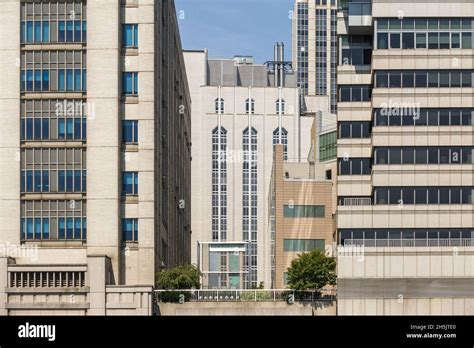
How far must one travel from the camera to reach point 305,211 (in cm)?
11544

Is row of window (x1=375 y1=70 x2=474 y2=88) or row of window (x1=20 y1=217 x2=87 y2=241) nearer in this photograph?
row of window (x1=20 y1=217 x2=87 y2=241)

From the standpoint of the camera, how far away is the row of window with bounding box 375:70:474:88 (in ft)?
299

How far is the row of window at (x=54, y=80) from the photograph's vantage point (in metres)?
90.1

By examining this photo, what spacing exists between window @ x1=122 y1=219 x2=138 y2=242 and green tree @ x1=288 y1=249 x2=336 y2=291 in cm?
1343

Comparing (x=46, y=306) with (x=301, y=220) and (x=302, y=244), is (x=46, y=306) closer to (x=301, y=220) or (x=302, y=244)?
(x=302, y=244)

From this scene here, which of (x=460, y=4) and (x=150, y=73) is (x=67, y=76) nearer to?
(x=150, y=73)

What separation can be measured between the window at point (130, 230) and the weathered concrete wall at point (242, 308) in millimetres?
6031

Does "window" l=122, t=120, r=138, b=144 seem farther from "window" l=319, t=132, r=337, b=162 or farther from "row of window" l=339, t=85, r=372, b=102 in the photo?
"window" l=319, t=132, r=337, b=162

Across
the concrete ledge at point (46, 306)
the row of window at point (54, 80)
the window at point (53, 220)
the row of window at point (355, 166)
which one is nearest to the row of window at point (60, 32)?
the row of window at point (54, 80)

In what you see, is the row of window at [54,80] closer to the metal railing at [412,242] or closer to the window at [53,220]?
the window at [53,220]

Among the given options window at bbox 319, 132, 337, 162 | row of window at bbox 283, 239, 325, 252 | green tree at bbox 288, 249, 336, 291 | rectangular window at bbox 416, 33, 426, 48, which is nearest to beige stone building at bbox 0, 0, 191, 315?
green tree at bbox 288, 249, 336, 291

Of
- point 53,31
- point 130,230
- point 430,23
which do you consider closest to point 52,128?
point 53,31
